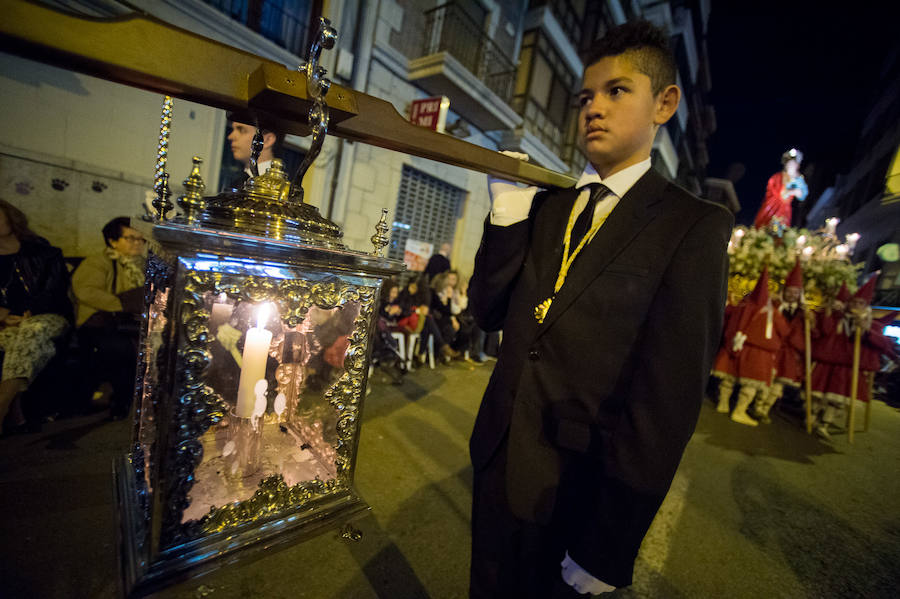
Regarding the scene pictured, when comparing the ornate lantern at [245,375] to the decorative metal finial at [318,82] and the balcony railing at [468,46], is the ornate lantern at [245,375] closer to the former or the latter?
the decorative metal finial at [318,82]

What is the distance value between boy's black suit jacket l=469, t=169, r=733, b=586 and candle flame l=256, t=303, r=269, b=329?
0.74 metres

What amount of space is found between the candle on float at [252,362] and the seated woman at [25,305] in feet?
10.0

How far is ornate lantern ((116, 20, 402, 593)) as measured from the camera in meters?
0.78

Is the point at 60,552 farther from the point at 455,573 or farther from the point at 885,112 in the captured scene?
the point at 885,112

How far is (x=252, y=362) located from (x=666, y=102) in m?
1.54

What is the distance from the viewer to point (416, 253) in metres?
8.66

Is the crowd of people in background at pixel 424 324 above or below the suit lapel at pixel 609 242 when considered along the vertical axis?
below

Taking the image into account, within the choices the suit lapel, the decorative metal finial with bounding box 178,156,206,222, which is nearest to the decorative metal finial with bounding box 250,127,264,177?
the decorative metal finial with bounding box 178,156,206,222

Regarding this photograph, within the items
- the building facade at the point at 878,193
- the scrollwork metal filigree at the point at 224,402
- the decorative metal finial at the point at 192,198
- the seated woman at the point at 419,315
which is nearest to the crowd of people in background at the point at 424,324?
the seated woman at the point at 419,315

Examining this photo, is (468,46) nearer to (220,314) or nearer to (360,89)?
(360,89)

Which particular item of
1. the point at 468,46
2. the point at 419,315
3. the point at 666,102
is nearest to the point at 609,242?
the point at 666,102

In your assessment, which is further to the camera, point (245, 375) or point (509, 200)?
point (509, 200)

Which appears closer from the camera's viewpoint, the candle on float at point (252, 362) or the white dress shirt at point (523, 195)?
the candle on float at point (252, 362)

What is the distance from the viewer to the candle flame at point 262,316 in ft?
3.53
